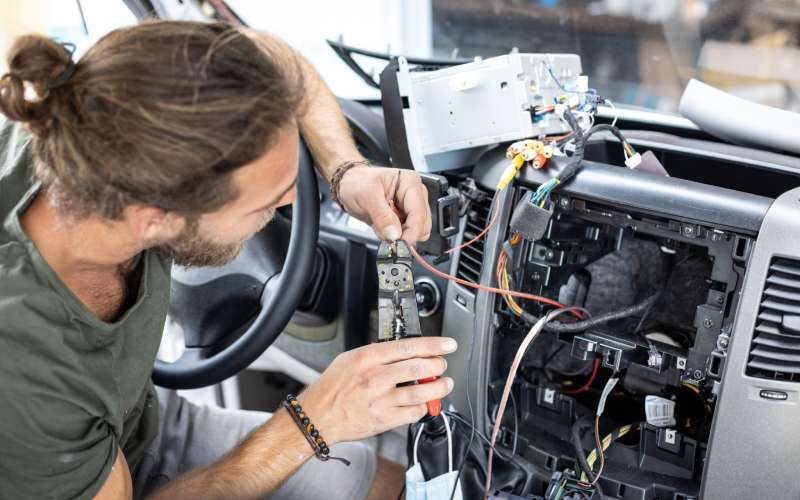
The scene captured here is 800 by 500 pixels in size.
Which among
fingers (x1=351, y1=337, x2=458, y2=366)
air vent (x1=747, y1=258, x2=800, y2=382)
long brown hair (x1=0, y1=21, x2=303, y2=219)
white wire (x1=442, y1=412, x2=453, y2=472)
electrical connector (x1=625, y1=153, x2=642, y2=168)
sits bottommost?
white wire (x1=442, y1=412, x2=453, y2=472)

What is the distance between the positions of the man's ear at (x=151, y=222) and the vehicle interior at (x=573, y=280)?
1.25 feet

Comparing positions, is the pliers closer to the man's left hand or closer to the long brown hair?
the man's left hand

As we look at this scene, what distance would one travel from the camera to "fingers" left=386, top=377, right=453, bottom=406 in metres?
1.02

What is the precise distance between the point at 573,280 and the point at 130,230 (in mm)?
736

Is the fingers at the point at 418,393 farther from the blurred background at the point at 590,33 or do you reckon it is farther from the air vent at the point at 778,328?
the blurred background at the point at 590,33

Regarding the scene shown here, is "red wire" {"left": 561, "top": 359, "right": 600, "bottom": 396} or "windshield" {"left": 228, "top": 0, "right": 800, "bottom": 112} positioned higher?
"windshield" {"left": 228, "top": 0, "right": 800, "bottom": 112}

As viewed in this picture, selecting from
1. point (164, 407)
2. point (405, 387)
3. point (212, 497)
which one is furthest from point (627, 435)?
point (164, 407)

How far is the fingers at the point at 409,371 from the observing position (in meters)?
1.01

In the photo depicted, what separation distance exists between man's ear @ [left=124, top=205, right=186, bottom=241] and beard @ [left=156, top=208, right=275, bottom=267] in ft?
0.04

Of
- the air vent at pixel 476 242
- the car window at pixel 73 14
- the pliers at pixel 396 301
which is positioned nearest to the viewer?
the pliers at pixel 396 301

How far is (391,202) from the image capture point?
1.23m

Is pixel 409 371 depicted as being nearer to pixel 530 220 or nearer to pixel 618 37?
pixel 530 220

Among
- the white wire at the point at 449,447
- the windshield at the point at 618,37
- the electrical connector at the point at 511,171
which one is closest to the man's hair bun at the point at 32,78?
the electrical connector at the point at 511,171

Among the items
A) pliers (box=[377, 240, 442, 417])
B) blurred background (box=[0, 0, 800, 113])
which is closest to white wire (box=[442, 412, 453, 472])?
pliers (box=[377, 240, 442, 417])
